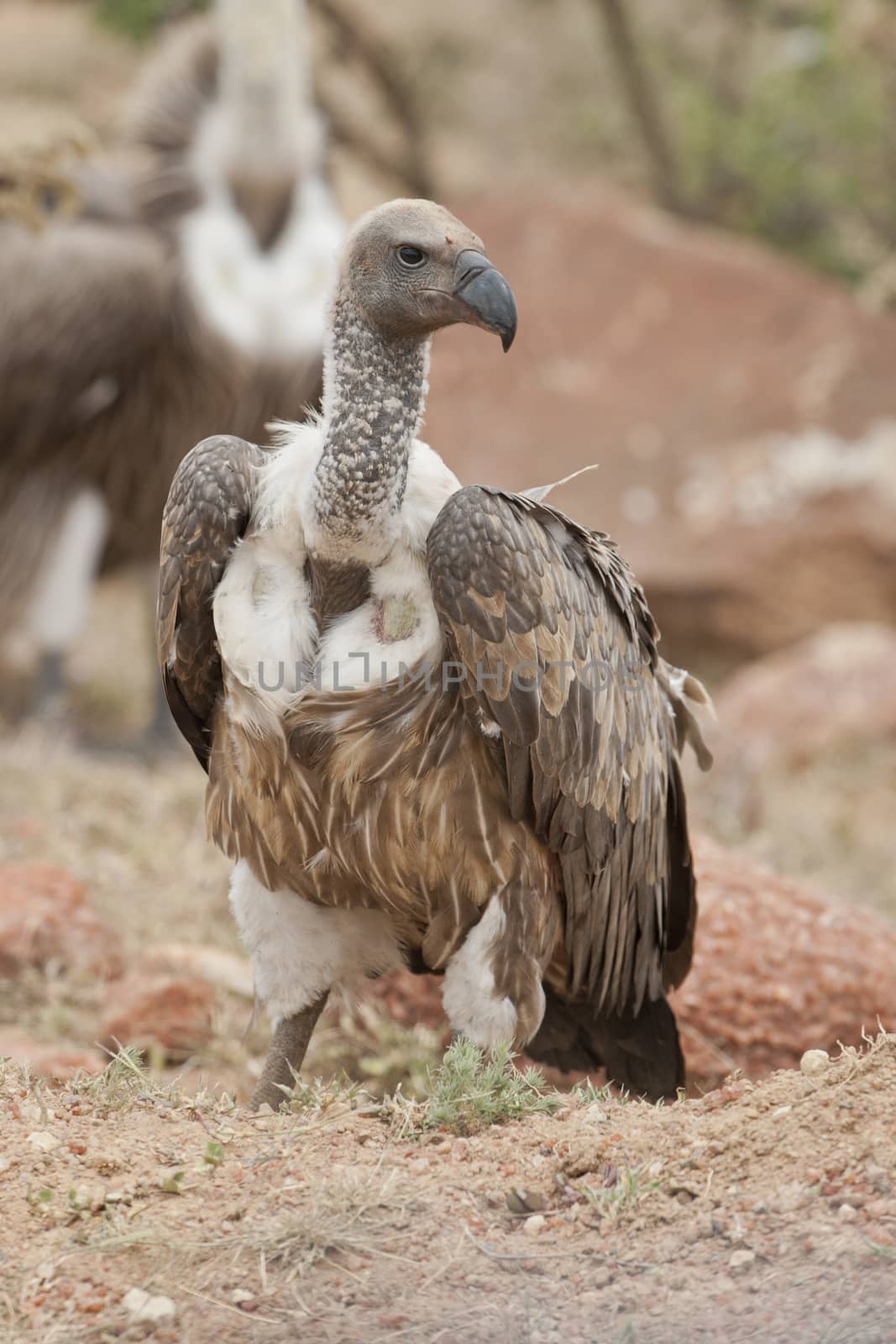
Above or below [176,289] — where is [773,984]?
below

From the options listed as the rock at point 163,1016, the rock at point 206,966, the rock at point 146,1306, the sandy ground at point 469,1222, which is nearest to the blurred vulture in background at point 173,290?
the rock at point 206,966

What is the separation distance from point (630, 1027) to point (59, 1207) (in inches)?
75.9

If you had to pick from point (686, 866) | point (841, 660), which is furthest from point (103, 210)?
point (686, 866)

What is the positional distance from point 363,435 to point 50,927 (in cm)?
238

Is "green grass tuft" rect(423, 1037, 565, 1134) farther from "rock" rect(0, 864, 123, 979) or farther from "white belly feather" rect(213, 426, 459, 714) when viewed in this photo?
"rock" rect(0, 864, 123, 979)

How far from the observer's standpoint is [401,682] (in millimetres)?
3523

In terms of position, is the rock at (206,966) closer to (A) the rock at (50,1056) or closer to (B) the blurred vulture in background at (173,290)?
(A) the rock at (50,1056)

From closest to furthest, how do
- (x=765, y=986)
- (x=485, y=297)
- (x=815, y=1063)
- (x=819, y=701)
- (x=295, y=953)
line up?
(x=815, y=1063)
(x=485, y=297)
(x=295, y=953)
(x=765, y=986)
(x=819, y=701)

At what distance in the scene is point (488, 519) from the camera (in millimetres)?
3455

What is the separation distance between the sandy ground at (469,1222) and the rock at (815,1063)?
24 millimetres

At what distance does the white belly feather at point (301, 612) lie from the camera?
354 centimetres

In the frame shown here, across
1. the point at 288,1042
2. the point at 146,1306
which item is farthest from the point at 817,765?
the point at 146,1306

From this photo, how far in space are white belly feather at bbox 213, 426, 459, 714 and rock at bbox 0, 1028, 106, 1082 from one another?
1.13 meters

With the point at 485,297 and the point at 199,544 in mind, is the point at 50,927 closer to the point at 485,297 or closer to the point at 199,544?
the point at 199,544
